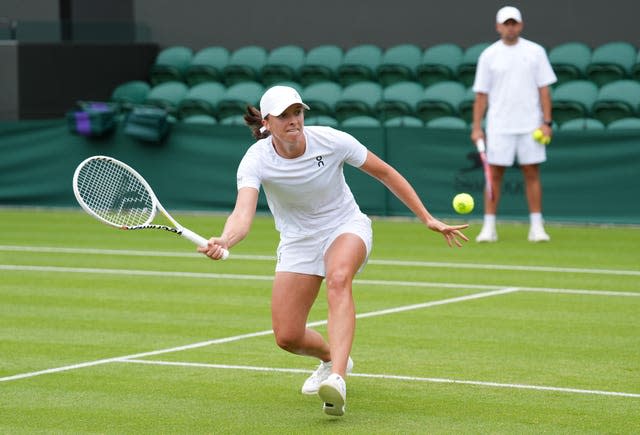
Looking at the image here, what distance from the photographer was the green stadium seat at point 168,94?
21.0 metres

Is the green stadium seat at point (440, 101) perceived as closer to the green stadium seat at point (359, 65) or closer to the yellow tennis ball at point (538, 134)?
the green stadium seat at point (359, 65)

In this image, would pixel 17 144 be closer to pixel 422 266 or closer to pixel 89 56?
pixel 89 56

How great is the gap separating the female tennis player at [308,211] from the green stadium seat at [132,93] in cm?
1462

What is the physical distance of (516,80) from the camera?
14.2m

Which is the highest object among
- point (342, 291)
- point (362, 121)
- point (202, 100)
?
point (202, 100)

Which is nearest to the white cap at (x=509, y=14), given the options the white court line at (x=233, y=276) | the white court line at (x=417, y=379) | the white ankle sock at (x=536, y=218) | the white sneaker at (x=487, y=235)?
the white ankle sock at (x=536, y=218)

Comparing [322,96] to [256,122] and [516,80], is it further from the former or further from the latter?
[256,122]

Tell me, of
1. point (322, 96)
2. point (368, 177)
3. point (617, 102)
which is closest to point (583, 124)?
point (617, 102)

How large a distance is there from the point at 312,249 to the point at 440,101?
40.8 feet

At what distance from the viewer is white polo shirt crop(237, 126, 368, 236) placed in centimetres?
676

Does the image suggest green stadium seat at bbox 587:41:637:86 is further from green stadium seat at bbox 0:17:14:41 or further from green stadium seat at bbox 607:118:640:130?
green stadium seat at bbox 0:17:14:41

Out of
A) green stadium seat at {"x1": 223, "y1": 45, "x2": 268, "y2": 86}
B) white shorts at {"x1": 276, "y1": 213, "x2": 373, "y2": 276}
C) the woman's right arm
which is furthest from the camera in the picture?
green stadium seat at {"x1": 223, "y1": 45, "x2": 268, "y2": 86}

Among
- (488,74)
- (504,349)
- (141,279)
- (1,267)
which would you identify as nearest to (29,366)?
(504,349)

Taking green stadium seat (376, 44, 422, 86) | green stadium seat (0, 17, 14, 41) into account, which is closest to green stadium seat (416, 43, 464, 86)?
green stadium seat (376, 44, 422, 86)
